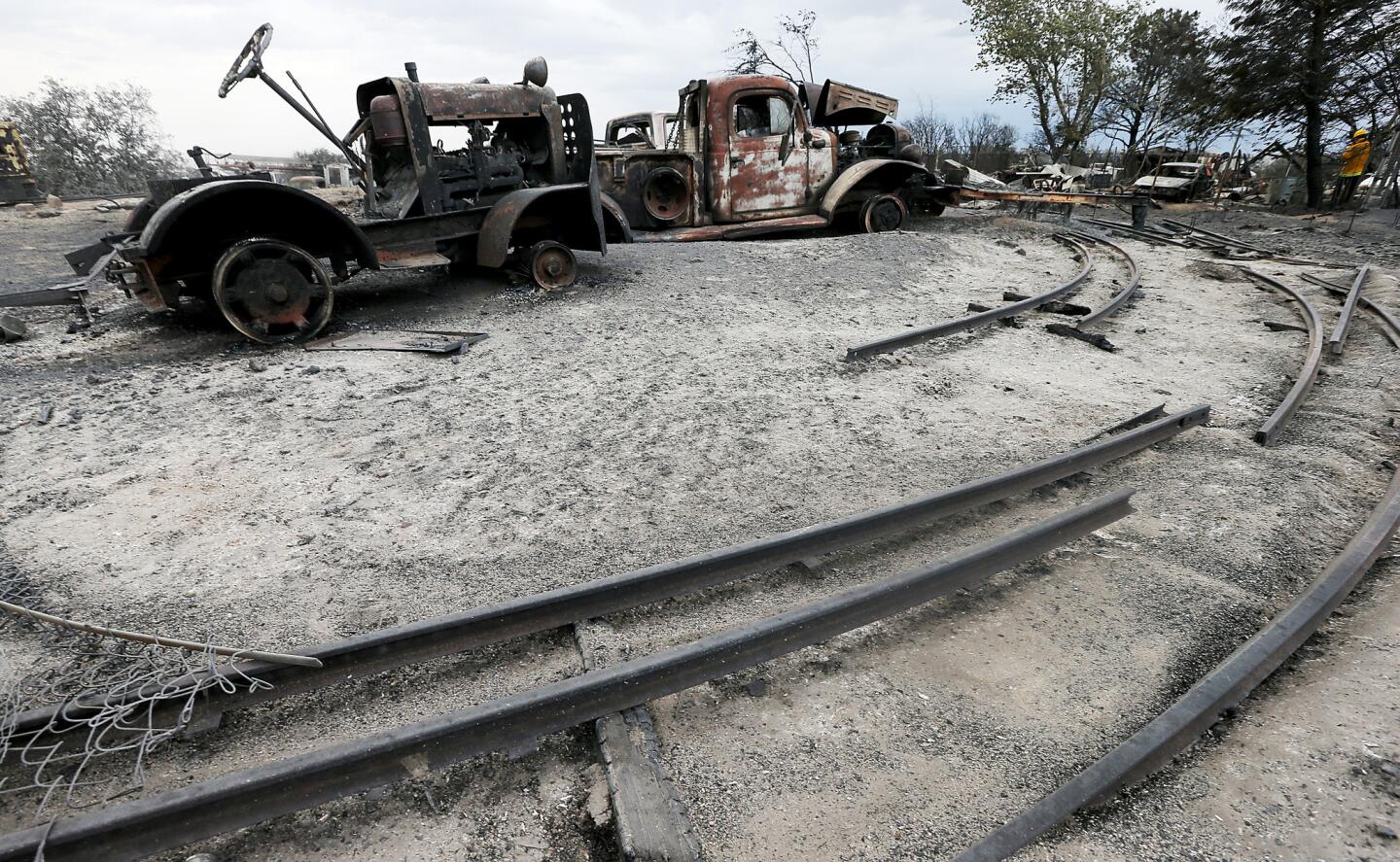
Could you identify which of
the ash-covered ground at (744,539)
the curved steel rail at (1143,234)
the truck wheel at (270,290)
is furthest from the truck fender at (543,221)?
the curved steel rail at (1143,234)

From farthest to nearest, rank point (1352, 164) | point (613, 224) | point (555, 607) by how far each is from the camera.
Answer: point (1352, 164), point (613, 224), point (555, 607)

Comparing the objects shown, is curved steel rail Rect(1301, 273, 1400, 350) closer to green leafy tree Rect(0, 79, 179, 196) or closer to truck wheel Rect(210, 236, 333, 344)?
truck wheel Rect(210, 236, 333, 344)

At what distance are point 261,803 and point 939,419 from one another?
372 centimetres

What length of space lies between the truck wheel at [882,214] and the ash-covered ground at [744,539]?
5.96 metres

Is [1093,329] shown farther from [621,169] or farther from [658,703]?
[621,169]

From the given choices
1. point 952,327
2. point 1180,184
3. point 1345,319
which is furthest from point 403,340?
point 1180,184

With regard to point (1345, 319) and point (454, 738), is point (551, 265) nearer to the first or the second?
point (454, 738)

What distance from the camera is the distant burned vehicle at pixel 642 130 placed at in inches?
431

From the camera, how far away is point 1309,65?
15.1m

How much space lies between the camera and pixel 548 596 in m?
2.27

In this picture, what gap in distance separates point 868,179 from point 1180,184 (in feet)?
45.6

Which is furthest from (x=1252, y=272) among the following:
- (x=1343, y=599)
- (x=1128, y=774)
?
(x=1128, y=774)

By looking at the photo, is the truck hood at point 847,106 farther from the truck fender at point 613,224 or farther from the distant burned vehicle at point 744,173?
the truck fender at point 613,224

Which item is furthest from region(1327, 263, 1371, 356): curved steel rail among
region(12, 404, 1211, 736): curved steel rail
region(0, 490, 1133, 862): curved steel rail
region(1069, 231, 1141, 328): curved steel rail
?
region(0, 490, 1133, 862): curved steel rail
